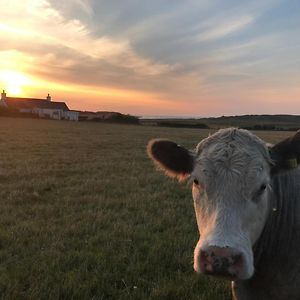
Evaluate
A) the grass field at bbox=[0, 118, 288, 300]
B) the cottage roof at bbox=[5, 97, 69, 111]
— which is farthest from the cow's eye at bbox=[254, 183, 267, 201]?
the cottage roof at bbox=[5, 97, 69, 111]

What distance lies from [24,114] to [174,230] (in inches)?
3639

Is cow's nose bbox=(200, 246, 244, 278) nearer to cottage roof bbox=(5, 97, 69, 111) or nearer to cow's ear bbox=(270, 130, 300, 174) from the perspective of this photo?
cow's ear bbox=(270, 130, 300, 174)

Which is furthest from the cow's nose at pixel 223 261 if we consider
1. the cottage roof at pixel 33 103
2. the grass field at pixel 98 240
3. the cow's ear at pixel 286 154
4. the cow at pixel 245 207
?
the cottage roof at pixel 33 103

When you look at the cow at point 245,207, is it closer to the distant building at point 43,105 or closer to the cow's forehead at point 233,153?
the cow's forehead at point 233,153

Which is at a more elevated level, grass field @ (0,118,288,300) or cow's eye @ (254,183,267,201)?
cow's eye @ (254,183,267,201)

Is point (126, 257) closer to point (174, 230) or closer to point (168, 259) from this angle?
point (168, 259)

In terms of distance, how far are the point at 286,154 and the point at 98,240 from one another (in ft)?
14.7

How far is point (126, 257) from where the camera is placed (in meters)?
7.39

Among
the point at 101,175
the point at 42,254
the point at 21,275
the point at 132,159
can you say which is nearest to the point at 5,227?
the point at 42,254

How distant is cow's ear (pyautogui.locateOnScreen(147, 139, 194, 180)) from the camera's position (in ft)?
16.5

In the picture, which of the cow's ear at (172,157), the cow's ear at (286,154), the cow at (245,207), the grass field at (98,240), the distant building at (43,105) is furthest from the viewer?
the distant building at (43,105)

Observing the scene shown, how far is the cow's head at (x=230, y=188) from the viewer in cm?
379

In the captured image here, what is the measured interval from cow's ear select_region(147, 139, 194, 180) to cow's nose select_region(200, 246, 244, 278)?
1.35 metres

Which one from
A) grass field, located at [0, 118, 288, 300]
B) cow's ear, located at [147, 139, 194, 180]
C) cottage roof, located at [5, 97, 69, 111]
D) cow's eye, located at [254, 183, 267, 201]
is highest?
cow's ear, located at [147, 139, 194, 180]
